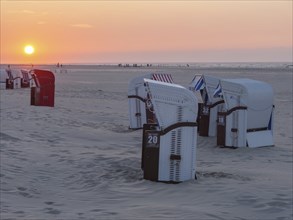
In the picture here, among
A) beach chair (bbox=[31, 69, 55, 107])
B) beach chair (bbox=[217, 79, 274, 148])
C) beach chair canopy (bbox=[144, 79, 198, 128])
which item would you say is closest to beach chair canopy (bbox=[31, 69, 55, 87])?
beach chair (bbox=[31, 69, 55, 107])

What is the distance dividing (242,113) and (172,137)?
4.11 m

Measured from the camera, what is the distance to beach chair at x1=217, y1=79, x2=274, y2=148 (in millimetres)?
11430

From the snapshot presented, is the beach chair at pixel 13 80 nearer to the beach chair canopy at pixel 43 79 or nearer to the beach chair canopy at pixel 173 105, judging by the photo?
the beach chair canopy at pixel 43 79

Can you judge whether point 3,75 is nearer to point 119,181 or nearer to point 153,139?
point 119,181

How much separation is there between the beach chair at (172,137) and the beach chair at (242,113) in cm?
382

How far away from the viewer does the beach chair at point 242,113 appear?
11430 mm

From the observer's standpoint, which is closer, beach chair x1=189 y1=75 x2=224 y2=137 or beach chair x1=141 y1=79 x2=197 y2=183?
beach chair x1=141 y1=79 x2=197 y2=183

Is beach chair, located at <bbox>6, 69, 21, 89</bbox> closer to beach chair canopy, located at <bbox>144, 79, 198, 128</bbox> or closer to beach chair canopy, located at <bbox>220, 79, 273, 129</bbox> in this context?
beach chair canopy, located at <bbox>220, 79, 273, 129</bbox>

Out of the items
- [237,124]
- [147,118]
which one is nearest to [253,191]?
[237,124]

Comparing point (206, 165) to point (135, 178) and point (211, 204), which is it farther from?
point (211, 204)

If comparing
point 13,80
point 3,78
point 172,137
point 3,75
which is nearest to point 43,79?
point 172,137

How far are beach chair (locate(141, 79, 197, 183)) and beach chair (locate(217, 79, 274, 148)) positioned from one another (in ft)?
12.5

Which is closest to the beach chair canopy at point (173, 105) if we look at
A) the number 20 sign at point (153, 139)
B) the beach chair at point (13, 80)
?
the number 20 sign at point (153, 139)

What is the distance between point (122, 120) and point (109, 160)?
7.35 meters
